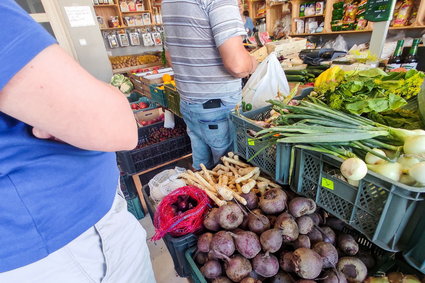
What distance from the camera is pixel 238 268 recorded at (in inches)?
30.6

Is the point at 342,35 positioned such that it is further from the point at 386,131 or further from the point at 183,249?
the point at 183,249

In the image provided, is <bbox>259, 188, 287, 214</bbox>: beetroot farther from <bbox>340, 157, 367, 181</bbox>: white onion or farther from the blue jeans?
the blue jeans

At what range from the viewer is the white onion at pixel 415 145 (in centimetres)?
62

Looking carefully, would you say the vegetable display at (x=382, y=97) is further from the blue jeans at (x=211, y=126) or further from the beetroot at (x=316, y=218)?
the blue jeans at (x=211, y=126)

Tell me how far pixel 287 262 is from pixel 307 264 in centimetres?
9

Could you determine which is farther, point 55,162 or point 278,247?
point 278,247

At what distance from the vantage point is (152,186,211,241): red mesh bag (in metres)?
0.91

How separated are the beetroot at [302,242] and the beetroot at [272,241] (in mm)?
63

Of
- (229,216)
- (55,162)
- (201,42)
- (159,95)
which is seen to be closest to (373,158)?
(229,216)

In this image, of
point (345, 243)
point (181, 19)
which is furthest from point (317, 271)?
point (181, 19)

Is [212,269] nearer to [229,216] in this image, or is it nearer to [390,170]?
[229,216]

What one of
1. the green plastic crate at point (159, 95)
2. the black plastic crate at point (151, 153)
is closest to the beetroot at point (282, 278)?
the black plastic crate at point (151, 153)

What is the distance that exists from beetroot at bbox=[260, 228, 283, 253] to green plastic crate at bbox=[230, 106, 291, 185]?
0.21 metres

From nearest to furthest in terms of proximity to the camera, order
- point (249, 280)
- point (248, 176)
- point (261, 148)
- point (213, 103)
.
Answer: point (249, 280) < point (261, 148) < point (248, 176) < point (213, 103)
